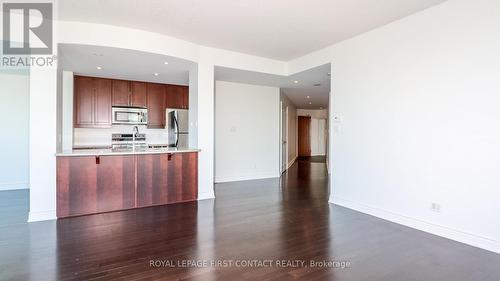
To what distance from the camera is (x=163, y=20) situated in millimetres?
3486

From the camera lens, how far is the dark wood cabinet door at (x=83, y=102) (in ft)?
17.9

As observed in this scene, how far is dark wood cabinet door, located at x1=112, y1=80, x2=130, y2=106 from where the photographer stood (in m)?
5.76

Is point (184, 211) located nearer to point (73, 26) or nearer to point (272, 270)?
point (272, 270)

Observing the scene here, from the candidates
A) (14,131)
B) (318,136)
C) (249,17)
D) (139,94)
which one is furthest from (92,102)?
(318,136)

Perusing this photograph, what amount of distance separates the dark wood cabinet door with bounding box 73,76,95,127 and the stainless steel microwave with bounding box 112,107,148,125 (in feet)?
1.54

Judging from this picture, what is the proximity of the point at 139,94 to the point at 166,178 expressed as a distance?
2702 millimetres

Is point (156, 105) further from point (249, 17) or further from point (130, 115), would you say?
point (249, 17)

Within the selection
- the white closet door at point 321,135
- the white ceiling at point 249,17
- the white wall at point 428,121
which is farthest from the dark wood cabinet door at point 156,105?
the white closet door at point 321,135

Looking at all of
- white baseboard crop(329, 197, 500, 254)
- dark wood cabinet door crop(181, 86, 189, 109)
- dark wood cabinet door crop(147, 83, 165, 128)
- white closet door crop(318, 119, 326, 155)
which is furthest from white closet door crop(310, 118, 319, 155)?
white baseboard crop(329, 197, 500, 254)

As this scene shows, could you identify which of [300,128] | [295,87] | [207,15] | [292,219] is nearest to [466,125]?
[292,219]

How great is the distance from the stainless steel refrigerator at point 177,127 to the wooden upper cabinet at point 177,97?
0.41 ft

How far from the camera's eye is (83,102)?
18.1 feet

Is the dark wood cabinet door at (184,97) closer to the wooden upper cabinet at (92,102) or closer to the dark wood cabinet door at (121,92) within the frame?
the dark wood cabinet door at (121,92)

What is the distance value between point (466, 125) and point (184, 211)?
3.70 meters
